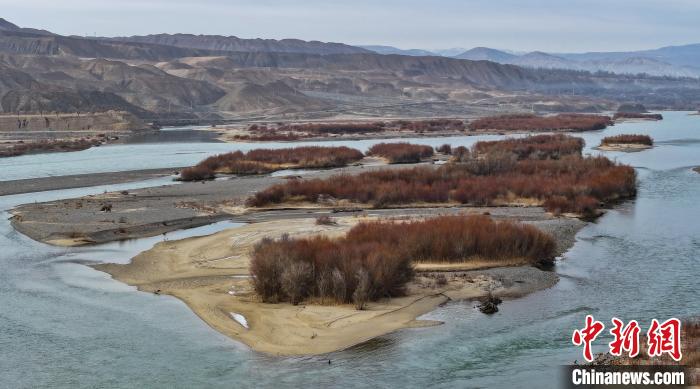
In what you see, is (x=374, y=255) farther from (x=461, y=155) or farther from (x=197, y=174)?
(x=461, y=155)

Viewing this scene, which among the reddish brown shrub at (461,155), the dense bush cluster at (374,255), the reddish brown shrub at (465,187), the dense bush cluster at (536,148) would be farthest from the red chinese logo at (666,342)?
the dense bush cluster at (536,148)

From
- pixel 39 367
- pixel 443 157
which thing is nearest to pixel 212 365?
pixel 39 367

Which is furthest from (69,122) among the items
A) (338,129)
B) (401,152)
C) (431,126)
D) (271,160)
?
(401,152)

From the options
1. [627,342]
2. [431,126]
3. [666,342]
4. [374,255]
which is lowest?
[431,126]

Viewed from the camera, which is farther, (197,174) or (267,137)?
(267,137)

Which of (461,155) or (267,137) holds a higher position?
(461,155)

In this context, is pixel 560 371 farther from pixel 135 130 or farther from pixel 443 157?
pixel 135 130

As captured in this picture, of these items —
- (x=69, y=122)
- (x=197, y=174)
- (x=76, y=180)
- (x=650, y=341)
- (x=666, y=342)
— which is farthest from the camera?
(x=69, y=122)
